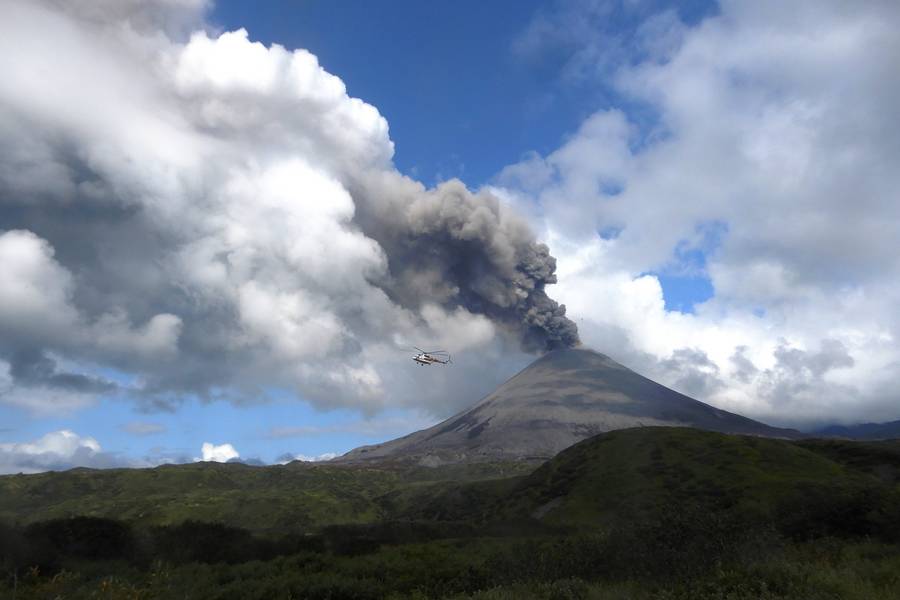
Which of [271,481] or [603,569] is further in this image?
[271,481]

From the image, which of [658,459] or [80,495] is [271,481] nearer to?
[80,495]

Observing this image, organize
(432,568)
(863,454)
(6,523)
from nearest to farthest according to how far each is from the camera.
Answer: (432,568), (6,523), (863,454)

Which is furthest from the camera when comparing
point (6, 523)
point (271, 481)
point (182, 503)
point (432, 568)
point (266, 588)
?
point (271, 481)

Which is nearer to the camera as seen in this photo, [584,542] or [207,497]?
[584,542]

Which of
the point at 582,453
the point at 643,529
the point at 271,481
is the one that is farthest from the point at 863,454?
the point at 271,481

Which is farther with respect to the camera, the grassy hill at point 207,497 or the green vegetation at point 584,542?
the grassy hill at point 207,497

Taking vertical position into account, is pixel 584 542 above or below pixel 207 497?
below

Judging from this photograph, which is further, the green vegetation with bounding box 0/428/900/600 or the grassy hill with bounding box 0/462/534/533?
the grassy hill with bounding box 0/462/534/533

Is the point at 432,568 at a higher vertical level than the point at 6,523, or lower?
lower
